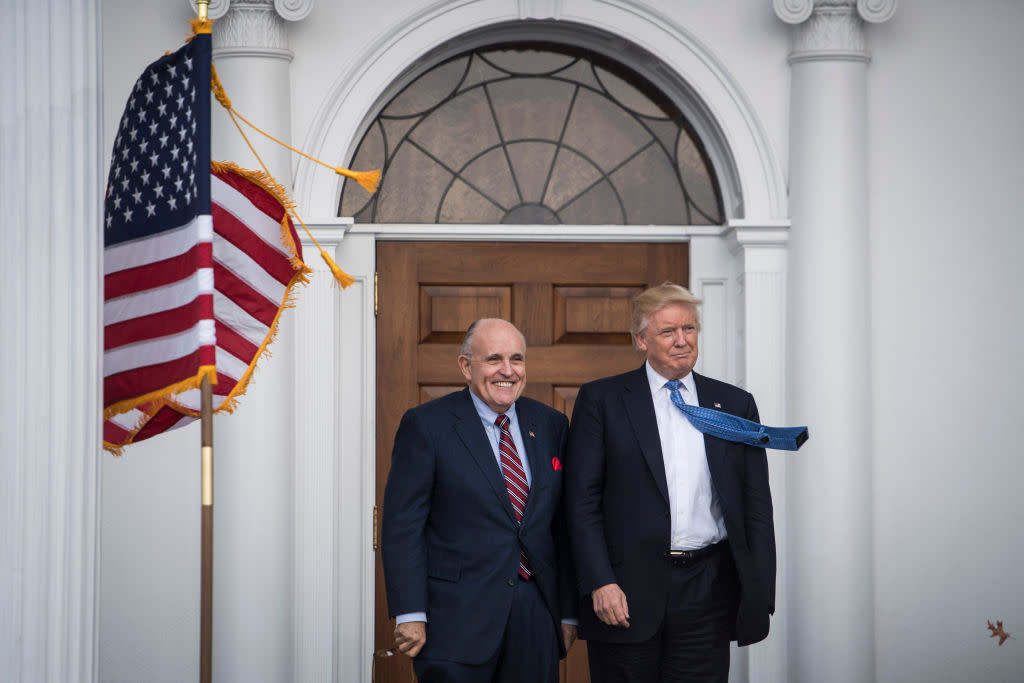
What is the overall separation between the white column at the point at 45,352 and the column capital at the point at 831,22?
123 inches

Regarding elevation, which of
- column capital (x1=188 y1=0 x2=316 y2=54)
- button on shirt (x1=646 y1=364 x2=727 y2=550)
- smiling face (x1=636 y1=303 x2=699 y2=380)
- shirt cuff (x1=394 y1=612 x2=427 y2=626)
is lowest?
shirt cuff (x1=394 y1=612 x2=427 y2=626)

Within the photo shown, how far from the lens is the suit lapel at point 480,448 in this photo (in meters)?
3.29

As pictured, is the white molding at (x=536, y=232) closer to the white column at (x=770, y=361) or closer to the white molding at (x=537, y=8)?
the white column at (x=770, y=361)

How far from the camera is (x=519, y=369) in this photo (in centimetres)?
334

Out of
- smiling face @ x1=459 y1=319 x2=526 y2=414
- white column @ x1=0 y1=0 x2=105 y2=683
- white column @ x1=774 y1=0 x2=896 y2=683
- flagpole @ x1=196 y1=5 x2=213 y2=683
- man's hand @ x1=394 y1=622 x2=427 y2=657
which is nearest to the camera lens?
white column @ x1=0 y1=0 x2=105 y2=683

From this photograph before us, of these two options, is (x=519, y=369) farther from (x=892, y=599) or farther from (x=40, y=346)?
(x=892, y=599)

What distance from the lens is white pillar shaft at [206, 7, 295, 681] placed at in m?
4.59

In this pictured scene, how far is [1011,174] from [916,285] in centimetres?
67

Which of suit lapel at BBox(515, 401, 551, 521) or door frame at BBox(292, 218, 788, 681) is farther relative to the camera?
door frame at BBox(292, 218, 788, 681)

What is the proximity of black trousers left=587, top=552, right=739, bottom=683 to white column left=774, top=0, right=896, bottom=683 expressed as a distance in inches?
58.3

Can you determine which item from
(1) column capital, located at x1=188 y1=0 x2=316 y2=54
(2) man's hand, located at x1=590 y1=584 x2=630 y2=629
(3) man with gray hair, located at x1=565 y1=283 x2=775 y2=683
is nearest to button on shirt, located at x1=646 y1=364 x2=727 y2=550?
(3) man with gray hair, located at x1=565 y1=283 x2=775 y2=683

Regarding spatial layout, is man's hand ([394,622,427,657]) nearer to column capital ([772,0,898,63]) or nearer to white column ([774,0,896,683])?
white column ([774,0,896,683])

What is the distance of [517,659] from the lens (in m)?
3.27

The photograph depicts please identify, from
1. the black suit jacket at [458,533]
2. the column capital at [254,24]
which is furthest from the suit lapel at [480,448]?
the column capital at [254,24]
